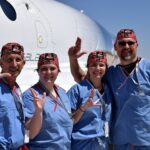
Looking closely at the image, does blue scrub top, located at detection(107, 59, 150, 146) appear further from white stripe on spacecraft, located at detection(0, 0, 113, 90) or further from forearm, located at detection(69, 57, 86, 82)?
white stripe on spacecraft, located at detection(0, 0, 113, 90)

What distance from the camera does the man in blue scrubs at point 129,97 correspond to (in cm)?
473

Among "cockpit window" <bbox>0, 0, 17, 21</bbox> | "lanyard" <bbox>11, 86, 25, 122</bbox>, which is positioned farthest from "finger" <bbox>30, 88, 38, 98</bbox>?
"cockpit window" <bbox>0, 0, 17, 21</bbox>

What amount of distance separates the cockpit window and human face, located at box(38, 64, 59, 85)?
4.72 meters

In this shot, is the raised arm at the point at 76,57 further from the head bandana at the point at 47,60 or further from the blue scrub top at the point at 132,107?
the head bandana at the point at 47,60

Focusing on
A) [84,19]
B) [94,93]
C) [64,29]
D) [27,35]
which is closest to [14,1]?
[27,35]

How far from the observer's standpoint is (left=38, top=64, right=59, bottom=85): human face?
172 inches

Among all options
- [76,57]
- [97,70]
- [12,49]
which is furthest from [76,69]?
[12,49]

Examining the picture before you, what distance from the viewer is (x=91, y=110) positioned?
4699 millimetres

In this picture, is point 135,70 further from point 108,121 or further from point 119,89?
point 108,121

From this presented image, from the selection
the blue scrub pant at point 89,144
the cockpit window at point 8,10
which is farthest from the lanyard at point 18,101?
the cockpit window at point 8,10

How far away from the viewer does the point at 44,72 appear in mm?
4395

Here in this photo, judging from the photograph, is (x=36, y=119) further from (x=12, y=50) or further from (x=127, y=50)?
(x=127, y=50)

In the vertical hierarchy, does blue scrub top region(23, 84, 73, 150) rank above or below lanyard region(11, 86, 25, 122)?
below

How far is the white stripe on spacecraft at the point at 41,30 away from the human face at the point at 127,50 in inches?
108
